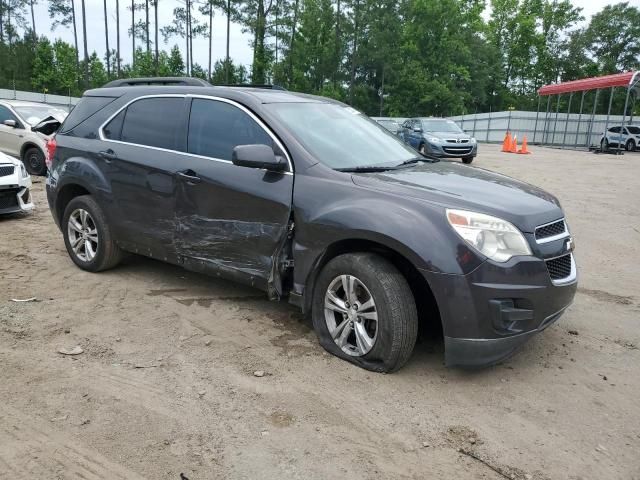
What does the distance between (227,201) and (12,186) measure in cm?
513

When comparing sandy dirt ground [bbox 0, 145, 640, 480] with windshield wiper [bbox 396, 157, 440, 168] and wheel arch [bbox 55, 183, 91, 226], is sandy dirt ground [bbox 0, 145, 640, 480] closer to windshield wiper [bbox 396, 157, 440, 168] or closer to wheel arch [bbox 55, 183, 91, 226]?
wheel arch [bbox 55, 183, 91, 226]

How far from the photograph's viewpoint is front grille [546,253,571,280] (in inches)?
131

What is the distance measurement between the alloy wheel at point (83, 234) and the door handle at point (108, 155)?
0.59 m

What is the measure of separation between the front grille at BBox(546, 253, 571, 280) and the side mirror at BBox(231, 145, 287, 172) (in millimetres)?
1822

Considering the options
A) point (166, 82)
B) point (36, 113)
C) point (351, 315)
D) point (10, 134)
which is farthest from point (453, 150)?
point (351, 315)

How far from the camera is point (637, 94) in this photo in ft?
107

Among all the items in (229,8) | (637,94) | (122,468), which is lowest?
(122,468)

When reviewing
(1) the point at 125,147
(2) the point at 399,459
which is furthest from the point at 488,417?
(1) the point at 125,147

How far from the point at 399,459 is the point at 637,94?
36254mm

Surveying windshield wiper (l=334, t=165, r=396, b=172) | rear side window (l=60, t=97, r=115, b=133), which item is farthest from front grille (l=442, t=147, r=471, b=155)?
windshield wiper (l=334, t=165, r=396, b=172)

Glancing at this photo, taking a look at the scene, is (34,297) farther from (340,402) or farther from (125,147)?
(340,402)

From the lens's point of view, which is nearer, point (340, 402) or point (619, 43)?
point (340, 402)

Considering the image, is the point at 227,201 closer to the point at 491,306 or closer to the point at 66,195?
the point at 491,306

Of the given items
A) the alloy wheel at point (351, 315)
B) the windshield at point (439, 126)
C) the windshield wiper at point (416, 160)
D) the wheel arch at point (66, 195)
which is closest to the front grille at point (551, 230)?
the alloy wheel at point (351, 315)
